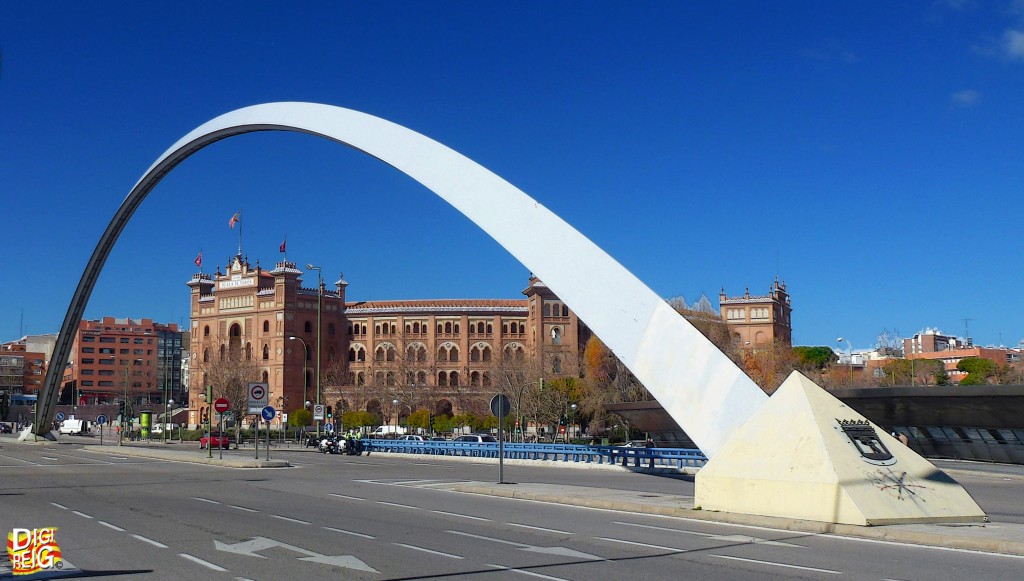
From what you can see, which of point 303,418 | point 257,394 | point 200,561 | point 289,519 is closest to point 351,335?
point 303,418

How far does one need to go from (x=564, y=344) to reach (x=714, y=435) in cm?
8633

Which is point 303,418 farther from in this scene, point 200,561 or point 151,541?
point 200,561

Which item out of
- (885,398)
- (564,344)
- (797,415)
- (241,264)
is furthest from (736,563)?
(241,264)

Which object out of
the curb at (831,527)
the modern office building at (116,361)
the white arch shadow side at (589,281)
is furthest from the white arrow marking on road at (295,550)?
the modern office building at (116,361)

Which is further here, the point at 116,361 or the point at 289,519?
the point at 116,361

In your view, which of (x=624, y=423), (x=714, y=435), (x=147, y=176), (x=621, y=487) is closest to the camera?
(x=714, y=435)

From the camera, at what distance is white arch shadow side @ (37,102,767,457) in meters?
16.6

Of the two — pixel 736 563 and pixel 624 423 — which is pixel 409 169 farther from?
pixel 624 423

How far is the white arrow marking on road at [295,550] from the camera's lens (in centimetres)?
1052

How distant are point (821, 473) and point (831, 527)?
82 cm

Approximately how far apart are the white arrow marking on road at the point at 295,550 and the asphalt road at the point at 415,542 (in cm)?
2

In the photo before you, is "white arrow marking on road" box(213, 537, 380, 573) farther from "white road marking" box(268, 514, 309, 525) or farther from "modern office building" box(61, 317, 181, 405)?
"modern office building" box(61, 317, 181, 405)

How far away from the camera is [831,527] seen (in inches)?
519

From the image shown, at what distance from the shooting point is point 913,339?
189500mm
